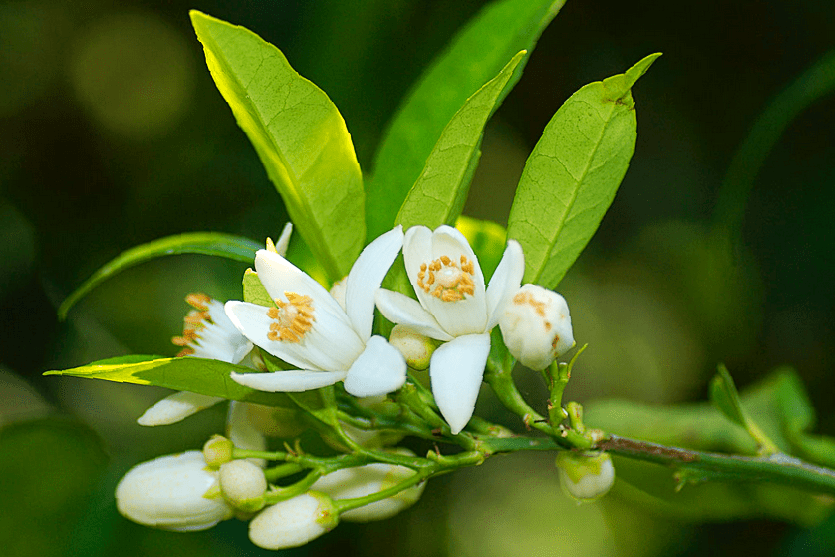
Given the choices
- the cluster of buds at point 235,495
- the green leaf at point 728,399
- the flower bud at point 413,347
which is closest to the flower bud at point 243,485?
the cluster of buds at point 235,495

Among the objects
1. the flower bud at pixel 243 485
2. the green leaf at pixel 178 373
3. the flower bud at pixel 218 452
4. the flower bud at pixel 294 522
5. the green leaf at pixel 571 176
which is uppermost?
the green leaf at pixel 571 176

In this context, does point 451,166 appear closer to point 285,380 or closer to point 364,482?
point 285,380

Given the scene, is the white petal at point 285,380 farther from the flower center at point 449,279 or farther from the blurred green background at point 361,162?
the blurred green background at point 361,162

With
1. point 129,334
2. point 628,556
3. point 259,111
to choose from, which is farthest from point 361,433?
point 628,556

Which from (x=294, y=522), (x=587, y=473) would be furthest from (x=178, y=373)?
(x=587, y=473)

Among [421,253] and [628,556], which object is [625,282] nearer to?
[628,556]
